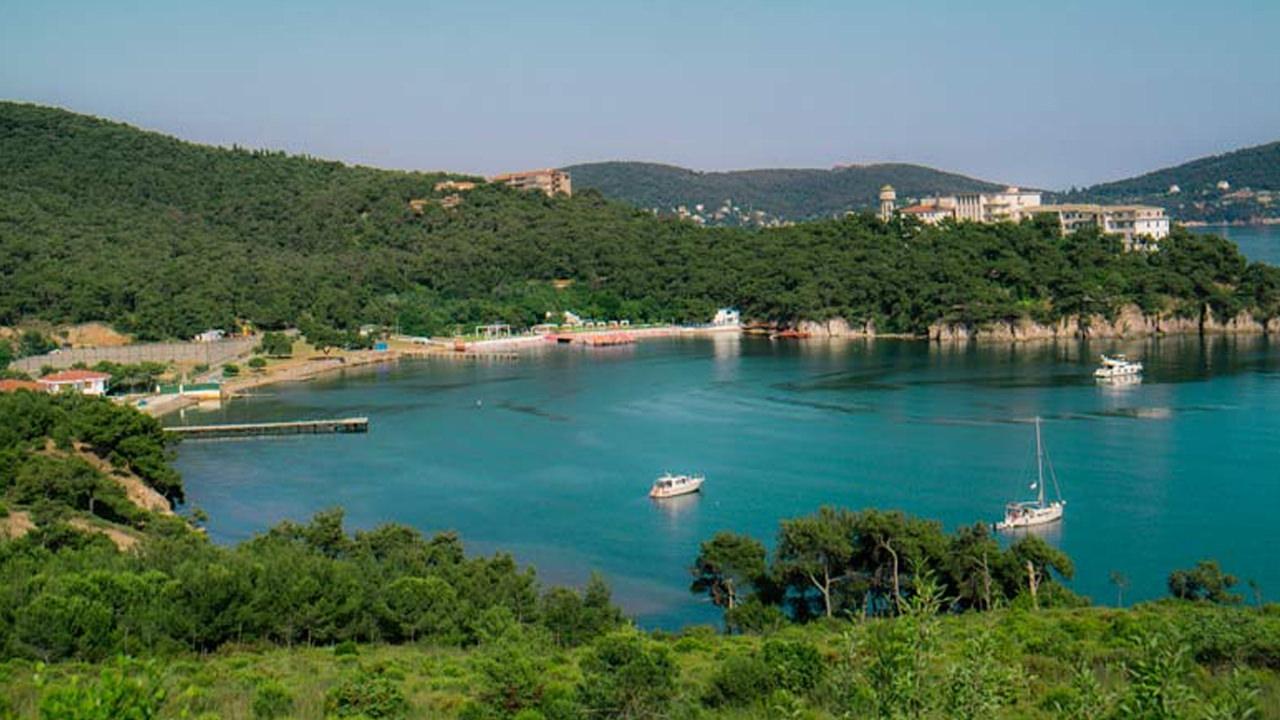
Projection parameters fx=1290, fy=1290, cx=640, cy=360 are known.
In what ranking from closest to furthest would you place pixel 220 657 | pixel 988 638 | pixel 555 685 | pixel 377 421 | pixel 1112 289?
pixel 988 638 < pixel 555 685 < pixel 220 657 < pixel 377 421 < pixel 1112 289

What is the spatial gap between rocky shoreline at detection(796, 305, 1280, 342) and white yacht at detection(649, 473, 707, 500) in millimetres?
21060

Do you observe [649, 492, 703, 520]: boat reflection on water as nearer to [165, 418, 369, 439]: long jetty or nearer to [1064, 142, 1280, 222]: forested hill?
[165, 418, 369, 439]: long jetty

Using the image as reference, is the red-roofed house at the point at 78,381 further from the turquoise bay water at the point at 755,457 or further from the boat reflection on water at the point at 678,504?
the boat reflection on water at the point at 678,504

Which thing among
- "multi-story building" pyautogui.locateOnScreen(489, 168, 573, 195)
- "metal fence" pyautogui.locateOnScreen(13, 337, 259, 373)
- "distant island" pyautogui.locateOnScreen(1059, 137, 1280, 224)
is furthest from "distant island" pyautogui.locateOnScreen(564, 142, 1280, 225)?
"metal fence" pyautogui.locateOnScreen(13, 337, 259, 373)

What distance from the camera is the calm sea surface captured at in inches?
2281

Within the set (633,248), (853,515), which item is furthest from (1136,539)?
(633,248)

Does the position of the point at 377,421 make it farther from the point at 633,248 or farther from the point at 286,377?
the point at 633,248

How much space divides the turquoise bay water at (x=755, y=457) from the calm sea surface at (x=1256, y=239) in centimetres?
2628

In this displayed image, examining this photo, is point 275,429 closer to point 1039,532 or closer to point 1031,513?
point 1031,513

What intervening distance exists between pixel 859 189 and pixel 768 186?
1060cm

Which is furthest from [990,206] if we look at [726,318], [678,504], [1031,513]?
[1031,513]

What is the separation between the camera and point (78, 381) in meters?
26.8

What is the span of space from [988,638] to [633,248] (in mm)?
45344

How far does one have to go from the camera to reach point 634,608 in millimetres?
13102
